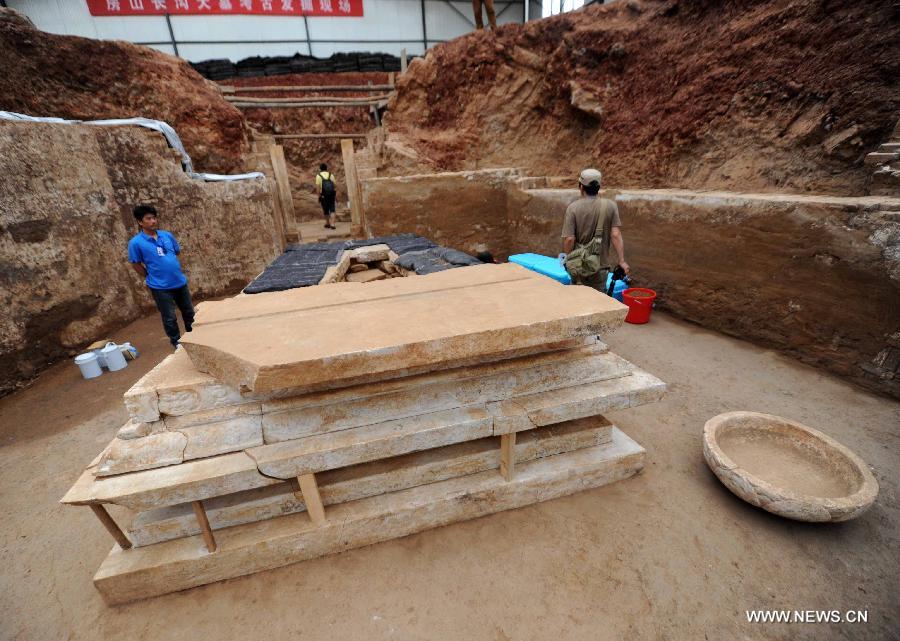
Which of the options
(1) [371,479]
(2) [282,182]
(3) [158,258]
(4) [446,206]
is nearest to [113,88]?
(2) [282,182]

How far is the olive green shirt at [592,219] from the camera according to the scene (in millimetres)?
3387

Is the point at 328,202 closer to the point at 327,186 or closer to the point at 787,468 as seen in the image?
the point at 327,186

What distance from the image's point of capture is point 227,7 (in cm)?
1423

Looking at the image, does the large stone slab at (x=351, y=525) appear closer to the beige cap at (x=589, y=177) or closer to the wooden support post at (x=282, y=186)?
the beige cap at (x=589, y=177)

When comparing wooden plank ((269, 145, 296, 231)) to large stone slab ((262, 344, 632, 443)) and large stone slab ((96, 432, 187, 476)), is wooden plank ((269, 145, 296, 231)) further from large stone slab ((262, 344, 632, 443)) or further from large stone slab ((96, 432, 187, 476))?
large stone slab ((262, 344, 632, 443))

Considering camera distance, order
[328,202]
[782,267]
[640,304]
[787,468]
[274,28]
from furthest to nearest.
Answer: [274,28], [328,202], [640,304], [782,267], [787,468]

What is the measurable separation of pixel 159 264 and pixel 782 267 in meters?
5.89

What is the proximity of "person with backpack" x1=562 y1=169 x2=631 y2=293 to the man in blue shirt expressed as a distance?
12.0 feet

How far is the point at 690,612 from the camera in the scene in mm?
1606

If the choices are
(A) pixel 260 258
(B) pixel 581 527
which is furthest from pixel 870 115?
(A) pixel 260 258

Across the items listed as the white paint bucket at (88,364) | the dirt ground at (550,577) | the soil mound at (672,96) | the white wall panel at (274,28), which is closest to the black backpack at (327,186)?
the soil mound at (672,96)

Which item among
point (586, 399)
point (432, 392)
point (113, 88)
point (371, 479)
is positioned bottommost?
point (371, 479)

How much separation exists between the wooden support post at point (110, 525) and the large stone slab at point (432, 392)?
0.69 metres

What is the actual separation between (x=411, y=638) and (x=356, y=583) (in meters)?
0.36
